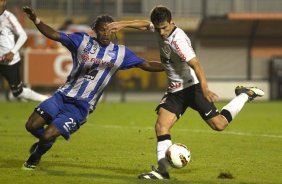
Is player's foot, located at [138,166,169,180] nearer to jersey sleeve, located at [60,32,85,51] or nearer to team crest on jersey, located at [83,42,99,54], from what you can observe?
team crest on jersey, located at [83,42,99,54]

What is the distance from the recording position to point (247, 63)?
28.1 metres

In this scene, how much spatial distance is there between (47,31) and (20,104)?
561 inches

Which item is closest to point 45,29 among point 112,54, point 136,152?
point 112,54

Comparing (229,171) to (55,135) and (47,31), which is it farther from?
(47,31)

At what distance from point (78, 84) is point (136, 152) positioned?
90.6 inches

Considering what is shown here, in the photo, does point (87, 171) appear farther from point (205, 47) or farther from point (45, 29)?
point (205, 47)

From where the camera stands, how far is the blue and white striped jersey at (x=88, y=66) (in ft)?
33.5

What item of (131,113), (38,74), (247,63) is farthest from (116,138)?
(247,63)

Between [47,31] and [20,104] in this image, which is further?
[20,104]

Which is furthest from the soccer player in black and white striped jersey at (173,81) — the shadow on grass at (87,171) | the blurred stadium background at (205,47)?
the blurred stadium background at (205,47)

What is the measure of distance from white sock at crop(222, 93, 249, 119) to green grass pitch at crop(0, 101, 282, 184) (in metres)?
0.70

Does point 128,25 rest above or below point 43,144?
above

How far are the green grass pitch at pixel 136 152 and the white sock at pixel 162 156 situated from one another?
17cm

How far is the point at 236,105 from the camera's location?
10859mm
